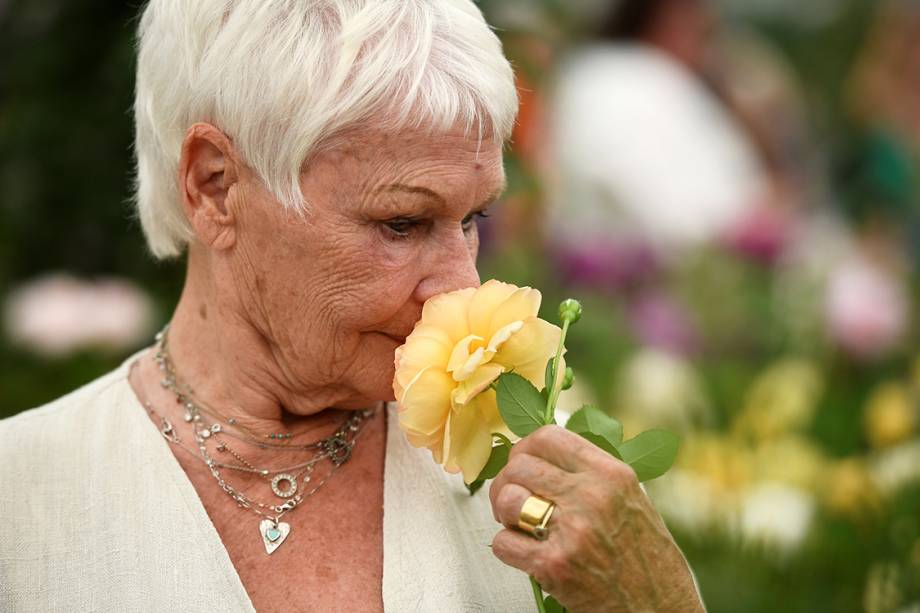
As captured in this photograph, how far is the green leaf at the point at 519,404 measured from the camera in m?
1.80

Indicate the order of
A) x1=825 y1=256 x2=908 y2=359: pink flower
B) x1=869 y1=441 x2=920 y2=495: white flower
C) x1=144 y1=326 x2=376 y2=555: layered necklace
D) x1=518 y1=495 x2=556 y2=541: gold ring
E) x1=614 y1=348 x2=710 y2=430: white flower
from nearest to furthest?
1. x1=518 y1=495 x2=556 y2=541: gold ring
2. x1=144 y1=326 x2=376 y2=555: layered necklace
3. x1=869 y1=441 x2=920 y2=495: white flower
4. x1=614 y1=348 x2=710 y2=430: white flower
5. x1=825 y1=256 x2=908 y2=359: pink flower

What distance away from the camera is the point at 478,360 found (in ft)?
5.76

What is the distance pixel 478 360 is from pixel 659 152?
4058 millimetres

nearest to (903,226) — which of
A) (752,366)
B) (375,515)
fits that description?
(752,366)

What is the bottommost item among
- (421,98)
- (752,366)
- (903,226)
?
(903,226)

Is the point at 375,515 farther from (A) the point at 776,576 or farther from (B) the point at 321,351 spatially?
(A) the point at 776,576

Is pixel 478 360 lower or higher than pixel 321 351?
higher

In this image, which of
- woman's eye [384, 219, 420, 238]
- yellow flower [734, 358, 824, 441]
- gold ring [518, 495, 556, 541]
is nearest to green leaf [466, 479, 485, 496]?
gold ring [518, 495, 556, 541]

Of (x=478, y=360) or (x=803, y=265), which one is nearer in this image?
(x=478, y=360)

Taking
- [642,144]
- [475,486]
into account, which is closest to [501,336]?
[475,486]

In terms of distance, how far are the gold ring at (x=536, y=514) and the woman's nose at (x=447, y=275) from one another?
0.38 meters

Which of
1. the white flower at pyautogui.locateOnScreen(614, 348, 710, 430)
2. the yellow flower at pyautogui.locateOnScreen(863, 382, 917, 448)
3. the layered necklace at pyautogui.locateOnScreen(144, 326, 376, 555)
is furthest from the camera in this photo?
the white flower at pyautogui.locateOnScreen(614, 348, 710, 430)

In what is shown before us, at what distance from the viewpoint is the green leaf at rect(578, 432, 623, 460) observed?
5.97 feet

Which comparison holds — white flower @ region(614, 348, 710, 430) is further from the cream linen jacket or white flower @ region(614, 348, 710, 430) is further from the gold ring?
the gold ring
